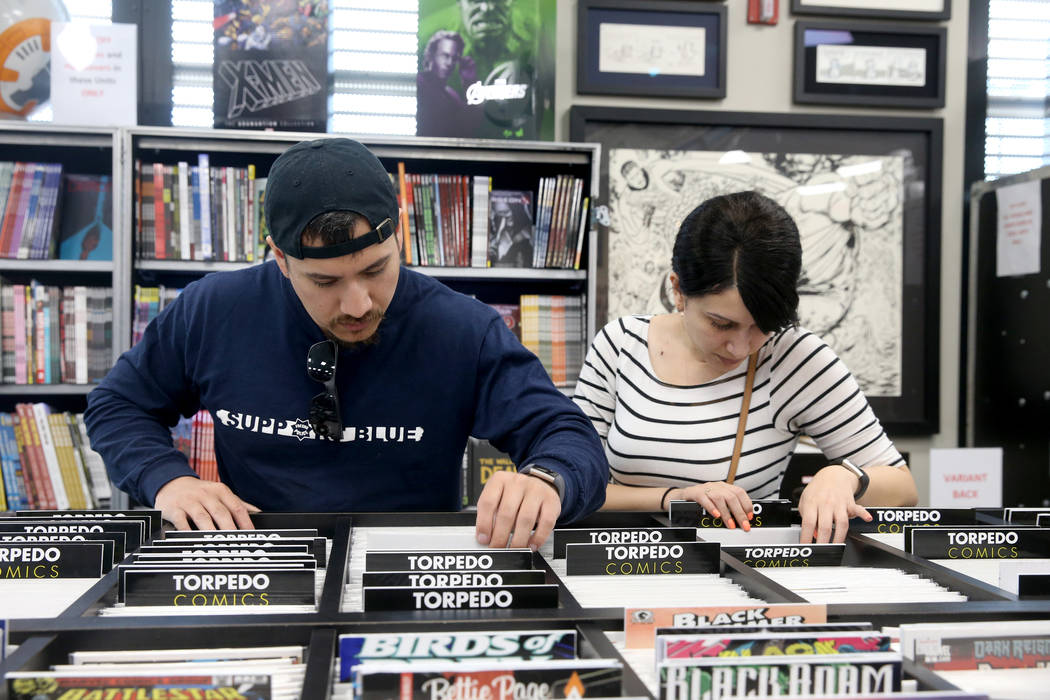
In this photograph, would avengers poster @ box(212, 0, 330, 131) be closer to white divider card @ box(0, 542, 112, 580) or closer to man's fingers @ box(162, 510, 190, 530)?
man's fingers @ box(162, 510, 190, 530)

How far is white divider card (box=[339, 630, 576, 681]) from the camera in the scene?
619 millimetres

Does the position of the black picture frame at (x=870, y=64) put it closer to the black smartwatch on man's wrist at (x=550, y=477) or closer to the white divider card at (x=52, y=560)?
the black smartwatch on man's wrist at (x=550, y=477)

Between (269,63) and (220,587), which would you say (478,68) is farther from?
(220,587)

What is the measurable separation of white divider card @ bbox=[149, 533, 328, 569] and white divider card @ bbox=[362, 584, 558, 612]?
0.20 metres

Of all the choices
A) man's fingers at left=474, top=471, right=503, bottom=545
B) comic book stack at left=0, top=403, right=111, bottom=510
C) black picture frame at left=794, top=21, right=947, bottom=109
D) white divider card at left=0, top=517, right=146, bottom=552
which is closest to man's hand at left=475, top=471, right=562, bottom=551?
man's fingers at left=474, top=471, right=503, bottom=545

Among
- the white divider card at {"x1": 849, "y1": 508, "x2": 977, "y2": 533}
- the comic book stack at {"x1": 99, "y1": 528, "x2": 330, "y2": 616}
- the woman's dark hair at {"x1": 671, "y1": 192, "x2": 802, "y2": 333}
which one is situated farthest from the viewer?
the woman's dark hair at {"x1": 671, "y1": 192, "x2": 802, "y2": 333}

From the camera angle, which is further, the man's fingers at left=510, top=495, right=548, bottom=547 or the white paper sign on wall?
the white paper sign on wall

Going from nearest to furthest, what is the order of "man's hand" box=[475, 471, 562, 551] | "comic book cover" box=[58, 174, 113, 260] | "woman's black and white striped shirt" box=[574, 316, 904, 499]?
"man's hand" box=[475, 471, 562, 551], "woman's black and white striped shirt" box=[574, 316, 904, 499], "comic book cover" box=[58, 174, 113, 260]

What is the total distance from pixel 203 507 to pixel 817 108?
2.56m

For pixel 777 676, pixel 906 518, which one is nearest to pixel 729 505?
pixel 906 518

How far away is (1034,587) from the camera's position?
0.81 meters

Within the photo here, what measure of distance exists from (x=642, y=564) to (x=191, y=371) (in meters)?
0.96

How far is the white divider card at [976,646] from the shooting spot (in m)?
0.65

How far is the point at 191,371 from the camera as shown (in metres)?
1.52
